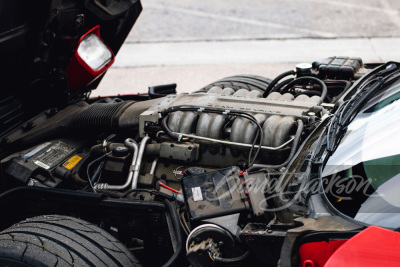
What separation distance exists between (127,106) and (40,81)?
0.62 meters

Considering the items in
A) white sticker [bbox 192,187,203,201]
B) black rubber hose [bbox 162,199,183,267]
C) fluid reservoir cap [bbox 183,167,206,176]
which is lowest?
black rubber hose [bbox 162,199,183,267]

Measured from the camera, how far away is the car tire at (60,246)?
215 cm

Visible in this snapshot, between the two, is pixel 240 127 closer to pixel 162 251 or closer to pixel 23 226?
pixel 162 251

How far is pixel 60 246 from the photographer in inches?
86.7

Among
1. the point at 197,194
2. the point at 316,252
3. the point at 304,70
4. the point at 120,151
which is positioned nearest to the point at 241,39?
the point at 304,70

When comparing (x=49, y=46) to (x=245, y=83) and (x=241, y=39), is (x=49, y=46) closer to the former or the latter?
(x=245, y=83)

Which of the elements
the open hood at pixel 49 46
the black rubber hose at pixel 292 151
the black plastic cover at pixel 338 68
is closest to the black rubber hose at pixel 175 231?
the black rubber hose at pixel 292 151

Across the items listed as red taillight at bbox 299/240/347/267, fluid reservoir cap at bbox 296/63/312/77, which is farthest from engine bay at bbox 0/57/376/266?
red taillight at bbox 299/240/347/267

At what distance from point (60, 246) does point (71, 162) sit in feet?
2.81

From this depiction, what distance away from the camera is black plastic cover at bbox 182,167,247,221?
7.04 ft

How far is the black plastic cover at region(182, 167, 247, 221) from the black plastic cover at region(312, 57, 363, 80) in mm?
1431

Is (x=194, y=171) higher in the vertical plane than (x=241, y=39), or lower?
lower

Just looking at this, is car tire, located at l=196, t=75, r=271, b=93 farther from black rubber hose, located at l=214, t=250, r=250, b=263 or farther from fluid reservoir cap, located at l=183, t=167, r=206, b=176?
black rubber hose, located at l=214, t=250, r=250, b=263

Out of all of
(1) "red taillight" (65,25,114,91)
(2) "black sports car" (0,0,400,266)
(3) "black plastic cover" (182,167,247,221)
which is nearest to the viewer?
(2) "black sports car" (0,0,400,266)
